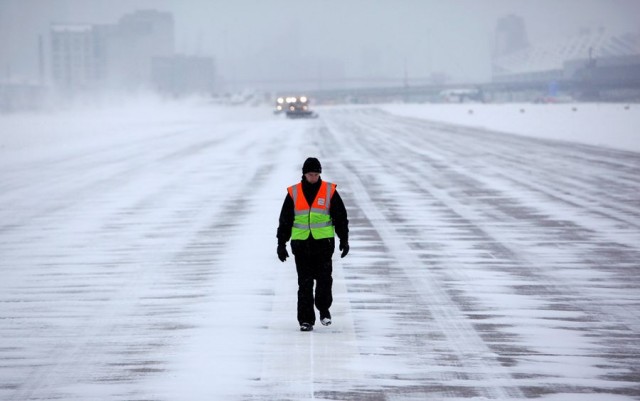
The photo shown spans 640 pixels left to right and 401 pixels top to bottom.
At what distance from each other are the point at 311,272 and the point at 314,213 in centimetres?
52

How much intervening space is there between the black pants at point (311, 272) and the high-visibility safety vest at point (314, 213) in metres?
0.07

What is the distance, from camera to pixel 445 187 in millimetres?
21734

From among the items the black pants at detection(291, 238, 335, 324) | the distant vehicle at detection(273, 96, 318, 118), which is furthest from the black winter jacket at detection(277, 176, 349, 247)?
the distant vehicle at detection(273, 96, 318, 118)

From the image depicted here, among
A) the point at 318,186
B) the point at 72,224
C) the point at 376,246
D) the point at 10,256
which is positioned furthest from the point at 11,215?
the point at 318,186

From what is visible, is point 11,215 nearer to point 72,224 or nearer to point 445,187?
point 72,224

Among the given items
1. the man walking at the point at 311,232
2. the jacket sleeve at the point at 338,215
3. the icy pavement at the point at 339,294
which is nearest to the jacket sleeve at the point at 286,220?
the man walking at the point at 311,232

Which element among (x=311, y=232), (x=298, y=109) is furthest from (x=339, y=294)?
(x=298, y=109)

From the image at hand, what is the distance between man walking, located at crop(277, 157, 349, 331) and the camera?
28.7ft

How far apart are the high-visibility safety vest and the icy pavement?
33.3 inches

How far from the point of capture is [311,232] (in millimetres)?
8758

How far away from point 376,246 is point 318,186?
498cm

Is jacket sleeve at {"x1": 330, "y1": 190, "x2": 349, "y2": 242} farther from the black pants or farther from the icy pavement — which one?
the icy pavement

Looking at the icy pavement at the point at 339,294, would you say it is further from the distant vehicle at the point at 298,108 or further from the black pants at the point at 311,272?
the distant vehicle at the point at 298,108

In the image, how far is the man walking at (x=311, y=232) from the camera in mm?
8734
